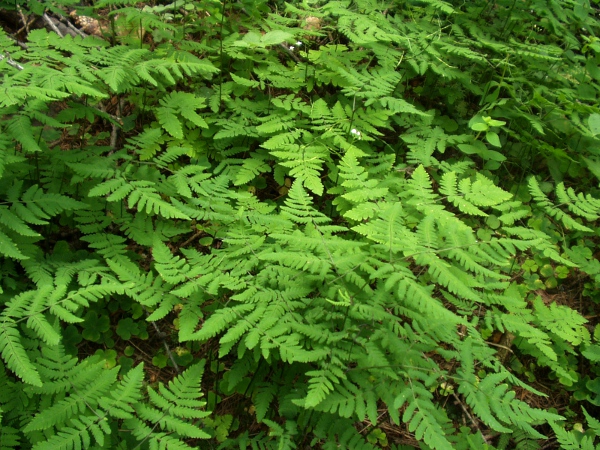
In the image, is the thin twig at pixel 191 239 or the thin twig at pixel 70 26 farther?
the thin twig at pixel 70 26

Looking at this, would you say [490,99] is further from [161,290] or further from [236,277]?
[161,290]

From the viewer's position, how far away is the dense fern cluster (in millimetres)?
2324

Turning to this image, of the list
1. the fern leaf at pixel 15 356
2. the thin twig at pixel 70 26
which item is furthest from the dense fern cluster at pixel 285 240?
the thin twig at pixel 70 26

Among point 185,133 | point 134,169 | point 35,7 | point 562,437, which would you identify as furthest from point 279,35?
point 562,437

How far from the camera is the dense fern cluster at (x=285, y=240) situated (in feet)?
7.63

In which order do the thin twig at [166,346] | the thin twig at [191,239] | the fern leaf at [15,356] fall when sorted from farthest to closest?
the thin twig at [191,239] < the thin twig at [166,346] < the fern leaf at [15,356]

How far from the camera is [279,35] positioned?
11.5ft

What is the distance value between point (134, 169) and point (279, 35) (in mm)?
1593

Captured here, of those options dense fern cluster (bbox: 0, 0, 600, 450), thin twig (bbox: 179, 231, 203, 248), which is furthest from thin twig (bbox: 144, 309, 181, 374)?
thin twig (bbox: 179, 231, 203, 248)

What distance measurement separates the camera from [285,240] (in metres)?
2.57

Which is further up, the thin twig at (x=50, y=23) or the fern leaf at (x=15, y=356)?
the thin twig at (x=50, y=23)

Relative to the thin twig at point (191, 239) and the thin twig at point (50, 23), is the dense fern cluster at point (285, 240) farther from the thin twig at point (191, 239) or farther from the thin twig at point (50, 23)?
the thin twig at point (50, 23)

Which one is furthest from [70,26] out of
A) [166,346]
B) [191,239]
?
[166,346]

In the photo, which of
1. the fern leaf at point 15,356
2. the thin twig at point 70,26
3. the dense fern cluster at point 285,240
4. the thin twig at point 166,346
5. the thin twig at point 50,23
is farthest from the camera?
the thin twig at point 70,26
